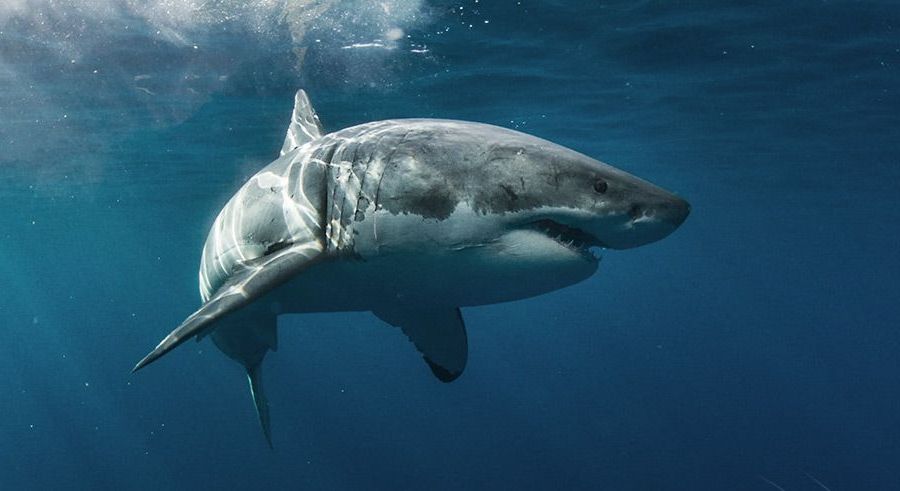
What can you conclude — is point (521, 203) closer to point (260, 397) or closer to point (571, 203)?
point (571, 203)

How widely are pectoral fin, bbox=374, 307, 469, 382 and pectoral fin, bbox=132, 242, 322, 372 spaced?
1.36 m

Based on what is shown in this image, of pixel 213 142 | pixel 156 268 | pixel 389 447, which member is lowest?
pixel 156 268

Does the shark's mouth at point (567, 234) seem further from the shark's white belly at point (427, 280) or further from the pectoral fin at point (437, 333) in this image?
the pectoral fin at point (437, 333)

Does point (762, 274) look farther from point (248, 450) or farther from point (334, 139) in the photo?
point (334, 139)

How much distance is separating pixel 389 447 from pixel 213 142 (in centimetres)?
1784

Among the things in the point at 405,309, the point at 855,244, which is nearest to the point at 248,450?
the point at 405,309

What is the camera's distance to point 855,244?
49781mm

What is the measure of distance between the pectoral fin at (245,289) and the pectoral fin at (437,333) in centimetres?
136

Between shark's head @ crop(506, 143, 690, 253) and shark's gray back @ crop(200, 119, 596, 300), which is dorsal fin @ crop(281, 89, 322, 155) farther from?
shark's head @ crop(506, 143, 690, 253)

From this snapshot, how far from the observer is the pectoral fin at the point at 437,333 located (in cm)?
518

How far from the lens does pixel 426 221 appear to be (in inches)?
131

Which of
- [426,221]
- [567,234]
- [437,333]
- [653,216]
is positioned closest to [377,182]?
[426,221]

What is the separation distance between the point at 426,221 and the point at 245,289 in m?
1.16

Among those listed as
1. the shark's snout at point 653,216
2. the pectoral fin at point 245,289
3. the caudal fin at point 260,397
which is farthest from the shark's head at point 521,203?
the caudal fin at point 260,397
